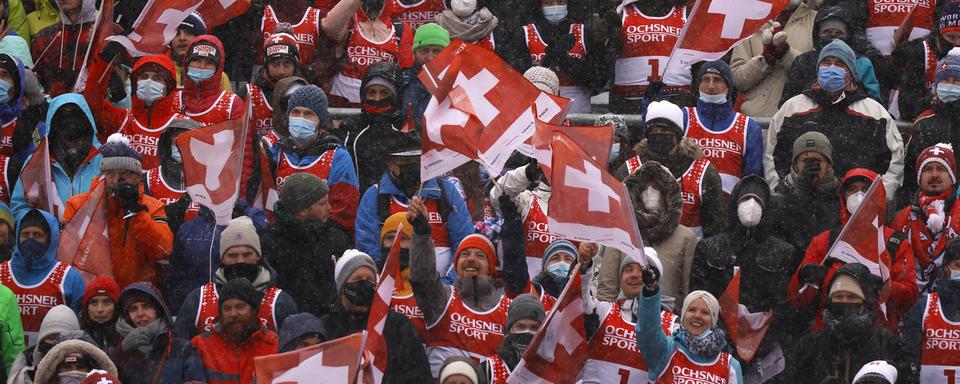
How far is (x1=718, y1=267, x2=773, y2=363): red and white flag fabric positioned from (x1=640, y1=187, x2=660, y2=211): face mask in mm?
723

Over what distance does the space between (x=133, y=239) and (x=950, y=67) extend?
5.64 m

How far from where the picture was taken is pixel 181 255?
48.3ft

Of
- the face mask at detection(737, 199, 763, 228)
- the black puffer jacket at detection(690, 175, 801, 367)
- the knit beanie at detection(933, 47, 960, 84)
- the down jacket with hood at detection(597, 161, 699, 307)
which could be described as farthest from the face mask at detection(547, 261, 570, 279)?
the knit beanie at detection(933, 47, 960, 84)

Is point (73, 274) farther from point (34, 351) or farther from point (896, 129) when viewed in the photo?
point (896, 129)

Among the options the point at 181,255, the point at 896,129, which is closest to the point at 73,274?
the point at 181,255

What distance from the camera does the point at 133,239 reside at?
1481cm

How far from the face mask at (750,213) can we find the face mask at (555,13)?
3.38 meters

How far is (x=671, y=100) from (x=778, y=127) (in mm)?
899

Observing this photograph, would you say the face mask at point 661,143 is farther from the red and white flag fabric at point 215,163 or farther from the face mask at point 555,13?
the red and white flag fabric at point 215,163

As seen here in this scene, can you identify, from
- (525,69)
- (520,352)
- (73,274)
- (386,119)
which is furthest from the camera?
(525,69)

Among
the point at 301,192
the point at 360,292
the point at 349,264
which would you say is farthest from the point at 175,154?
the point at 360,292

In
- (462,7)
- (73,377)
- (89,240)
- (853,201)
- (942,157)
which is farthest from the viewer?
(462,7)

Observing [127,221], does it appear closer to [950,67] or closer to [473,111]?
[473,111]

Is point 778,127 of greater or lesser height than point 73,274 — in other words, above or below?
below
